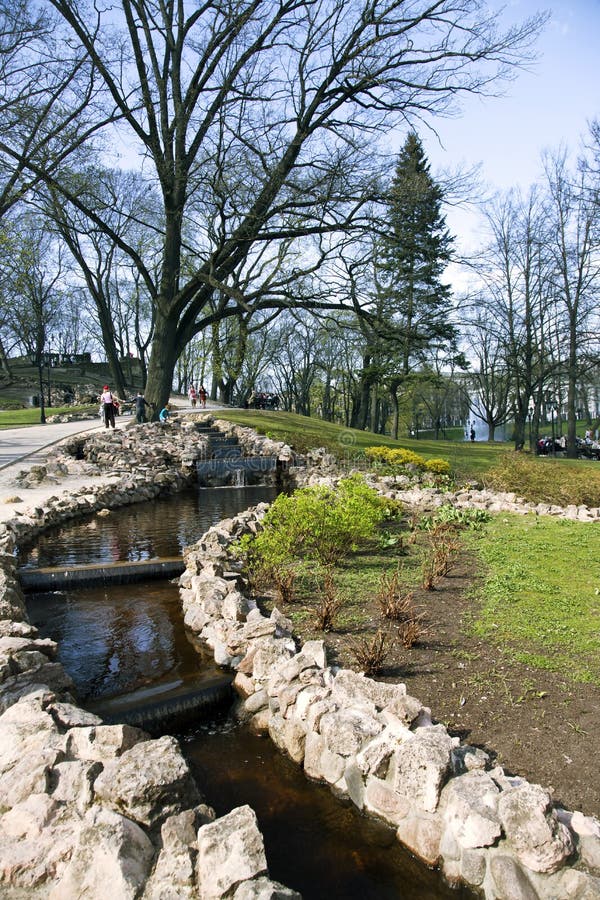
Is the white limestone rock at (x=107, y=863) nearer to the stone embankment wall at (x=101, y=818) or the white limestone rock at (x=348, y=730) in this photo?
the stone embankment wall at (x=101, y=818)

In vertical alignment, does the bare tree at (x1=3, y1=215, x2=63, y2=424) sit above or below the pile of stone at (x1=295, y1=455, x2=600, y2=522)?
above

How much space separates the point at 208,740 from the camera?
452cm

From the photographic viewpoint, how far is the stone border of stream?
2.71m

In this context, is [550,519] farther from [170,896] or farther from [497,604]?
[170,896]

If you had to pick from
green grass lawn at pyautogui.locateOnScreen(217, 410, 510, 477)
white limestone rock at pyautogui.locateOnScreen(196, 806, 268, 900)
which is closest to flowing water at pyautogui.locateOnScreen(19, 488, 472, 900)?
white limestone rock at pyautogui.locateOnScreen(196, 806, 268, 900)

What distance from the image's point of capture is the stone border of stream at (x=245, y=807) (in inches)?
107

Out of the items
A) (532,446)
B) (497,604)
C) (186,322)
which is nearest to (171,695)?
(497,604)

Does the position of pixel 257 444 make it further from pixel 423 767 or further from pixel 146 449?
pixel 423 767

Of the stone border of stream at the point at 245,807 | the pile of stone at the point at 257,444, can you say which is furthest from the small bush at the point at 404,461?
the stone border of stream at the point at 245,807

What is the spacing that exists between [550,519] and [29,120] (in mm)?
16148

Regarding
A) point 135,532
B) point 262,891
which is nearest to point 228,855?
point 262,891

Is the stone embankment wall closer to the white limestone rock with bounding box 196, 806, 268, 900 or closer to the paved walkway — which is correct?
the white limestone rock with bounding box 196, 806, 268, 900

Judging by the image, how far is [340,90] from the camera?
1842 cm

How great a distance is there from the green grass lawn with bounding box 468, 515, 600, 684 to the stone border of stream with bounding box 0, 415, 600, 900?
64.2 inches
